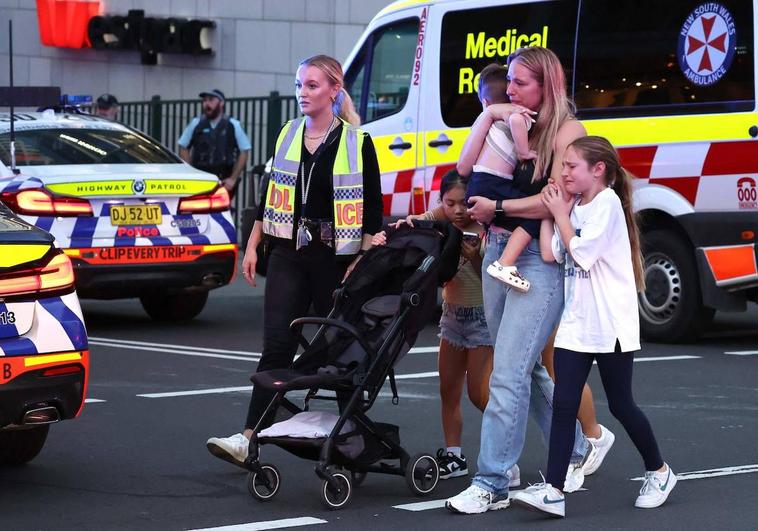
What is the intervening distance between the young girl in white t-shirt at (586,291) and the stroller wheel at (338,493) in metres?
0.66

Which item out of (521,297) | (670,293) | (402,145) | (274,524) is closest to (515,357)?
(521,297)

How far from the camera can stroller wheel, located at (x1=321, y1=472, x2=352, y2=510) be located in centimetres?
622

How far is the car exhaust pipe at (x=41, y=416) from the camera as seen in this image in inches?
245

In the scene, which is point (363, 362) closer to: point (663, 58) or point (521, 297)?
point (521, 297)

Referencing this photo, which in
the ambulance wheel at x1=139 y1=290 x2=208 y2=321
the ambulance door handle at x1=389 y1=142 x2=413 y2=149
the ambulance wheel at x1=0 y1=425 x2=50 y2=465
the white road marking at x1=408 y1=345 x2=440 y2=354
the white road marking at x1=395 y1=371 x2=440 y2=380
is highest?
the ambulance door handle at x1=389 y1=142 x2=413 y2=149

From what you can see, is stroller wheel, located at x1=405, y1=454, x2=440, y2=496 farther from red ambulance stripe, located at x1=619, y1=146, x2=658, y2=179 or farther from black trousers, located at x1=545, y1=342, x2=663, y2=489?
red ambulance stripe, located at x1=619, y1=146, x2=658, y2=179

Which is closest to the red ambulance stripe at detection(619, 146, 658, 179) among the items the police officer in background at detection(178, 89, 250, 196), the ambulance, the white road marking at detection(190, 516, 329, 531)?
the ambulance

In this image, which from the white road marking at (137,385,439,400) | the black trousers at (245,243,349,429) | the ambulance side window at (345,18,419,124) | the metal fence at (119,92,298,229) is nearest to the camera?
the black trousers at (245,243,349,429)

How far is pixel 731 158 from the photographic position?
10492 millimetres

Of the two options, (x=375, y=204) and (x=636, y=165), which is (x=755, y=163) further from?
(x=375, y=204)

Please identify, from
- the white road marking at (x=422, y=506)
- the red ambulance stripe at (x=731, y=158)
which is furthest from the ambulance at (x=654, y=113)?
the white road marking at (x=422, y=506)

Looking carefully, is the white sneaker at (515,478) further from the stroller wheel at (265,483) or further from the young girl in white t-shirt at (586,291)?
the stroller wheel at (265,483)

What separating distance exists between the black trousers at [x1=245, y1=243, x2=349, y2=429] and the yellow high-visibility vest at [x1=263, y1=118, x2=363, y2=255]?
0.11 m

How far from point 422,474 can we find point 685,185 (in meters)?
4.86
